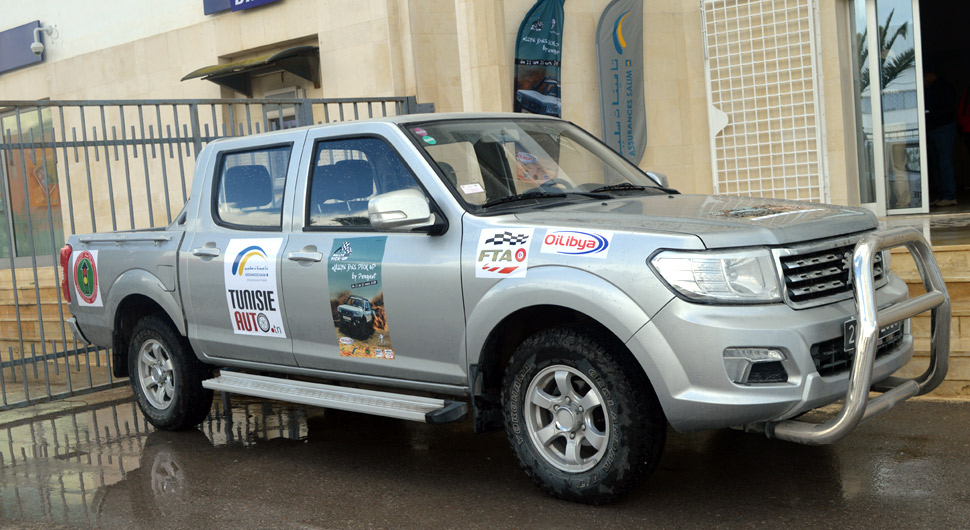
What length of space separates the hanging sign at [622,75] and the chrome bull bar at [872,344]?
831cm

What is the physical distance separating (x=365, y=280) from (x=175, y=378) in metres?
2.12

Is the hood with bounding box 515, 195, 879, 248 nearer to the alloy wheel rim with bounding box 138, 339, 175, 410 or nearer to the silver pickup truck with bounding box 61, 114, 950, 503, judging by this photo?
the silver pickup truck with bounding box 61, 114, 950, 503

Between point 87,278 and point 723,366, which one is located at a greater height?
point 87,278

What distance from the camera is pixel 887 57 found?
463 inches

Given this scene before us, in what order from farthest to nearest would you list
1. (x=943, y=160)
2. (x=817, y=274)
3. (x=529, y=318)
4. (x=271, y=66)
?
(x=271, y=66) → (x=943, y=160) → (x=529, y=318) → (x=817, y=274)

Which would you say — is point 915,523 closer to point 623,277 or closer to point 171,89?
point 623,277

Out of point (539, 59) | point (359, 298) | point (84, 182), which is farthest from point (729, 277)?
point (84, 182)

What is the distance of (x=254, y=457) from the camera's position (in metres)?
6.11

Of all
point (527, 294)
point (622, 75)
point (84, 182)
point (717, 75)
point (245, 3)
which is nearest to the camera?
point (527, 294)

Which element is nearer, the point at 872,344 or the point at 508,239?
the point at 872,344

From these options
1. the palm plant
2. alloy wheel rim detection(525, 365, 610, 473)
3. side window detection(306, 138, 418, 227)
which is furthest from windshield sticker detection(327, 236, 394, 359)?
the palm plant

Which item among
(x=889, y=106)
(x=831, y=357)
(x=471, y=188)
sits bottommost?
(x=831, y=357)

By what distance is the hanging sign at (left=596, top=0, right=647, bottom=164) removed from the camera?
42.1 ft

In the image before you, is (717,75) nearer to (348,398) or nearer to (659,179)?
(659,179)
